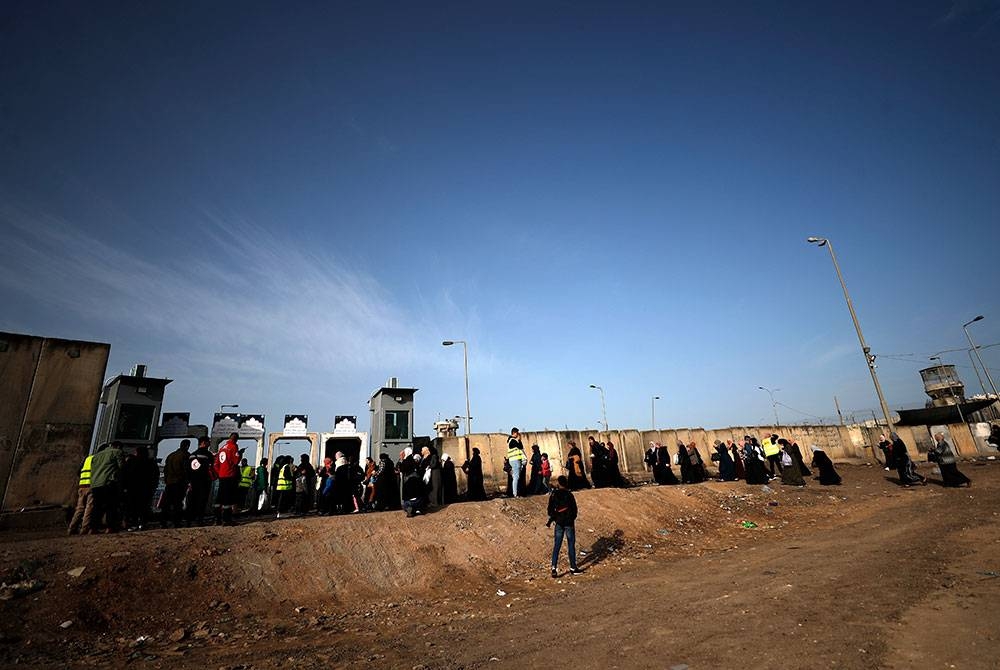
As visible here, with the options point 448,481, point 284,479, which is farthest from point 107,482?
point 448,481

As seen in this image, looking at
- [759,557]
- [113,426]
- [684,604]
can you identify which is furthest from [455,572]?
[113,426]

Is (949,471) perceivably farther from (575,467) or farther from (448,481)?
(448,481)

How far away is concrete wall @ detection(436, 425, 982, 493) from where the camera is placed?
18.2 metres

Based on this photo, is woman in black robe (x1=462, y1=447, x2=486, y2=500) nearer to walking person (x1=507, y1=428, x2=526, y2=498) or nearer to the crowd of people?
the crowd of people

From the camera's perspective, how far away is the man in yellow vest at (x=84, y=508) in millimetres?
8859

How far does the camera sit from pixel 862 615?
16.4 feet

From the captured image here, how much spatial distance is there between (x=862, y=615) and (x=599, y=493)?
356 inches

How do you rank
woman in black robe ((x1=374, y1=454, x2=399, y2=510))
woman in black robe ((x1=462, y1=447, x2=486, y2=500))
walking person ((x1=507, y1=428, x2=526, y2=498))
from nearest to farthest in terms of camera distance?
woman in black robe ((x1=374, y1=454, x2=399, y2=510))
walking person ((x1=507, y1=428, x2=526, y2=498))
woman in black robe ((x1=462, y1=447, x2=486, y2=500))

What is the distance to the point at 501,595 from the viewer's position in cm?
795

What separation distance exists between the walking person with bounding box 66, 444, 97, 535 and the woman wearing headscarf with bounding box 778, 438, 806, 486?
21.3 meters

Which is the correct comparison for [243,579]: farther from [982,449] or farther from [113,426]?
[982,449]

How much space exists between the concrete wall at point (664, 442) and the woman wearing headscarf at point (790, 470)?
15.6 feet

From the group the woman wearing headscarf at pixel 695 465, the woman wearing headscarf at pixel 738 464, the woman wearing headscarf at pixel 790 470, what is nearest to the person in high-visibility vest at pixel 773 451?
the woman wearing headscarf at pixel 790 470

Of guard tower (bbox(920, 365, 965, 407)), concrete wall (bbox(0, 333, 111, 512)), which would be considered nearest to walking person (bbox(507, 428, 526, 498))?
concrete wall (bbox(0, 333, 111, 512))
